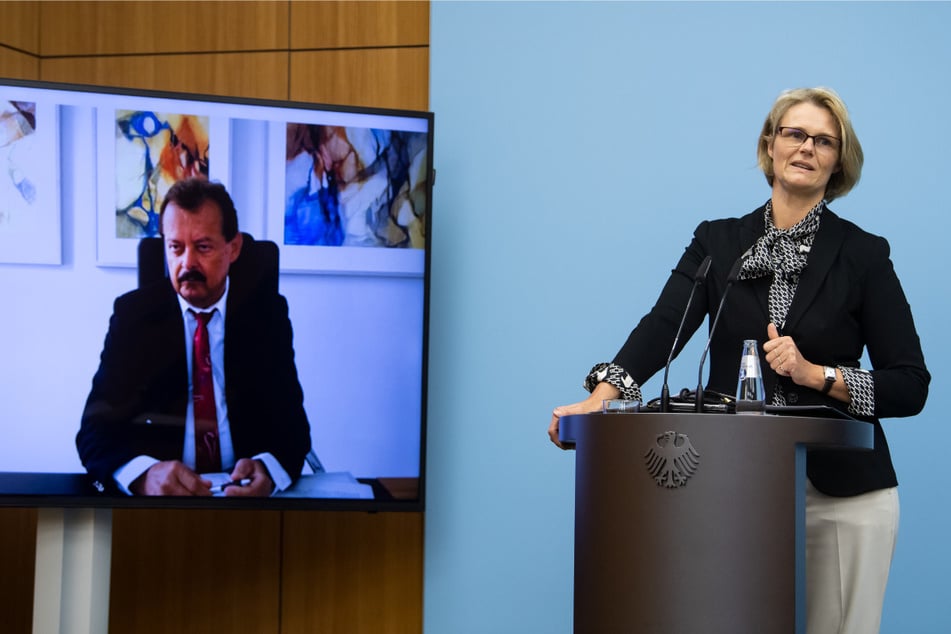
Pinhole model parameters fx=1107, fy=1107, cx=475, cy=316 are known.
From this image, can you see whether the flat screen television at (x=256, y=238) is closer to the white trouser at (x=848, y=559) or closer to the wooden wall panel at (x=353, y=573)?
the wooden wall panel at (x=353, y=573)

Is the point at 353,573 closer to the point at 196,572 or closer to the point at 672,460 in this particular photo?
the point at 196,572

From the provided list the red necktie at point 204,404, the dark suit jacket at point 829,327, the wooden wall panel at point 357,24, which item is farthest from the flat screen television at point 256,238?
the dark suit jacket at point 829,327

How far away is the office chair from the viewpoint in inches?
136

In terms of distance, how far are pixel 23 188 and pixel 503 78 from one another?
5.41 ft

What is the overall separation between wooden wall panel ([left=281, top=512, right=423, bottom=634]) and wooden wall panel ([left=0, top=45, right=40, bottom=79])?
1.96m

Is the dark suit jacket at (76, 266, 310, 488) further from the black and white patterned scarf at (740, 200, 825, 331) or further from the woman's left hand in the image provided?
the woman's left hand

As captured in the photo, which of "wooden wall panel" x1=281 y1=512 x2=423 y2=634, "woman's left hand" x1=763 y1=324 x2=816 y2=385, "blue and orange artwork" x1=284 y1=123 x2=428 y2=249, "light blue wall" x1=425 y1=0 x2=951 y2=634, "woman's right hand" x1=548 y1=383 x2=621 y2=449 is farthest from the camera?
"wooden wall panel" x1=281 y1=512 x2=423 y2=634

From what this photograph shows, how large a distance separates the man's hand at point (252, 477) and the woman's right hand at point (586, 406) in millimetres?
1368

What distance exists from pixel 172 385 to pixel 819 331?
197 cm

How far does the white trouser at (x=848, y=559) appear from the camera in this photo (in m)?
2.34

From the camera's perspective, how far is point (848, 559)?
92.9 inches

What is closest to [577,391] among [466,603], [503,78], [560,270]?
[560,270]

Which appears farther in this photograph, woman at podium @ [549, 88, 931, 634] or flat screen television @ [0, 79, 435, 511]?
flat screen television @ [0, 79, 435, 511]

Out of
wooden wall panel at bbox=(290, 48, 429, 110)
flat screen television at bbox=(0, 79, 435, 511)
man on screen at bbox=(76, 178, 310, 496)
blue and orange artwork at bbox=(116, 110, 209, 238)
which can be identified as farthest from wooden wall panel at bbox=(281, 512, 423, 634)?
wooden wall panel at bbox=(290, 48, 429, 110)
